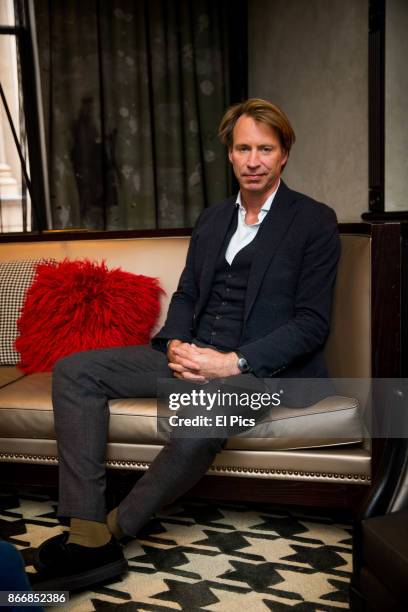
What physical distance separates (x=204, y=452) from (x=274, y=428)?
0.20m

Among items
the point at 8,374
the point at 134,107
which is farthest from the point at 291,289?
the point at 134,107

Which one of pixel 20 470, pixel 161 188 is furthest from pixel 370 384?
pixel 161 188

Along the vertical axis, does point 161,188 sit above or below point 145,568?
above

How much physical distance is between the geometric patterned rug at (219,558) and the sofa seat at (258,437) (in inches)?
7.5

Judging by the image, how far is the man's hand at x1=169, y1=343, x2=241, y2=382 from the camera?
1.81 m

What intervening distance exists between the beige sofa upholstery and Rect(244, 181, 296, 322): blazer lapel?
8.1 inches

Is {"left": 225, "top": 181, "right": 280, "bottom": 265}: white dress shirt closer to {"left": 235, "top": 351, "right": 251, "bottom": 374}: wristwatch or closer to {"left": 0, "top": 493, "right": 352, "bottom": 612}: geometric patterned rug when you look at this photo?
{"left": 235, "top": 351, "right": 251, "bottom": 374}: wristwatch

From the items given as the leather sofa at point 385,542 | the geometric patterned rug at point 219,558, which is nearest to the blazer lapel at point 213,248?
the geometric patterned rug at point 219,558

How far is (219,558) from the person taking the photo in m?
1.80

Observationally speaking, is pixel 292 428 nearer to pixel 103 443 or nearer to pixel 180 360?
pixel 180 360

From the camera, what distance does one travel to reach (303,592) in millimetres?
1617

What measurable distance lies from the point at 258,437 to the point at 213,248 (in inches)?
21.6

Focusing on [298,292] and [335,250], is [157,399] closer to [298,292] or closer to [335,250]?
[298,292]

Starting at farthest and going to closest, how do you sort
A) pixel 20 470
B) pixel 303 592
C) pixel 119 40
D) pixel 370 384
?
pixel 119 40 → pixel 20 470 → pixel 370 384 → pixel 303 592
